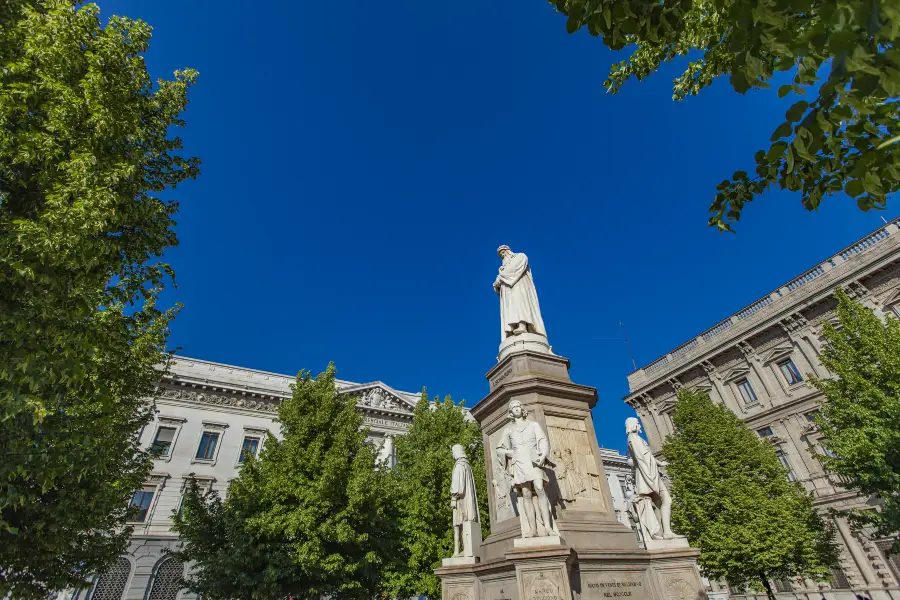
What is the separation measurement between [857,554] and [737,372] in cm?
1096

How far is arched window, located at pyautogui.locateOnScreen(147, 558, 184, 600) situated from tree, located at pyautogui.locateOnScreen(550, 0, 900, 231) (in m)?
30.6

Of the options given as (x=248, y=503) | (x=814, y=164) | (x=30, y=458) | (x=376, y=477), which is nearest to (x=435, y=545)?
(x=376, y=477)

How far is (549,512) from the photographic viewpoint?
259 inches

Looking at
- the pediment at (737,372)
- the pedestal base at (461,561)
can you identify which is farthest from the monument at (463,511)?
the pediment at (737,372)

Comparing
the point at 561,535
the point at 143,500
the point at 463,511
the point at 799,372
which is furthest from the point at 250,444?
the point at 799,372

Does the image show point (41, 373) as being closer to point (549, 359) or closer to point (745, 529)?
point (549, 359)

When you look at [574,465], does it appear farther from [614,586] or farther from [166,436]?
[166,436]

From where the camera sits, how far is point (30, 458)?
6711mm

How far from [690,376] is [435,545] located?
23239mm

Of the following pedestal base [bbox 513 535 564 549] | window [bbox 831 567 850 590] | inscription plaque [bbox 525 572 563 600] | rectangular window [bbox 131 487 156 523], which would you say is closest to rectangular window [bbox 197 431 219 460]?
rectangular window [bbox 131 487 156 523]

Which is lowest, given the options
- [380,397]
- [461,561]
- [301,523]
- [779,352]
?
[461,561]

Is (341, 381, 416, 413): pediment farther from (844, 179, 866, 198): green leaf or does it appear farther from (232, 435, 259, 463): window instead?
(844, 179, 866, 198): green leaf

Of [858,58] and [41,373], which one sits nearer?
[858,58]

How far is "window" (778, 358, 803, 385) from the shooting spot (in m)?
26.2
